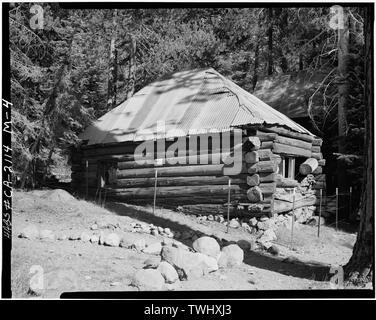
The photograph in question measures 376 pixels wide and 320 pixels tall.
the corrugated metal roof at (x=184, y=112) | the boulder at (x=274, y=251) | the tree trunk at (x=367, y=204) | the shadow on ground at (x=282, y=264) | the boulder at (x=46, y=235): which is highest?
the corrugated metal roof at (x=184, y=112)

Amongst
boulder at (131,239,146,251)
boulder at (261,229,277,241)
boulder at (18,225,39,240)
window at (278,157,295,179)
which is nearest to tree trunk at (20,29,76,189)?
boulder at (18,225,39,240)

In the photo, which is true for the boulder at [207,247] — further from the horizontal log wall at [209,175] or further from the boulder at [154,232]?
the horizontal log wall at [209,175]

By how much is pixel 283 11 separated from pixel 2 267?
42.4 feet

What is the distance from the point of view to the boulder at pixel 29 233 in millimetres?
9125

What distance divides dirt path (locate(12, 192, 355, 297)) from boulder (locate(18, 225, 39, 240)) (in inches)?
6.3

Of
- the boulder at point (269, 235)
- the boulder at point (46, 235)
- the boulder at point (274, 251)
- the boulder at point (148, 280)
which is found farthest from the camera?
the boulder at point (269, 235)

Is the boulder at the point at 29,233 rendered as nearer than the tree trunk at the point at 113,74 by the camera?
Yes

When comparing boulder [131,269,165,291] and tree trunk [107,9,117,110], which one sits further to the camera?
tree trunk [107,9,117,110]

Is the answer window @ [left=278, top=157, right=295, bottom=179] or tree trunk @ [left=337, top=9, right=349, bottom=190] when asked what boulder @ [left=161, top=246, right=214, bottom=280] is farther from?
tree trunk @ [left=337, top=9, right=349, bottom=190]

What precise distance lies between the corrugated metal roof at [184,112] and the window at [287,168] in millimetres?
1196

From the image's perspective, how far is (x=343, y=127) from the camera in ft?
54.4

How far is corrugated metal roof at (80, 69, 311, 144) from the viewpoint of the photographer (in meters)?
14.1

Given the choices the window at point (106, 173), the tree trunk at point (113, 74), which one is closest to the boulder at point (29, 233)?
the window at point (106, 173)

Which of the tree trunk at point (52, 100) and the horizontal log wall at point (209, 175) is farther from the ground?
the tree trunk at point (52, 100)
